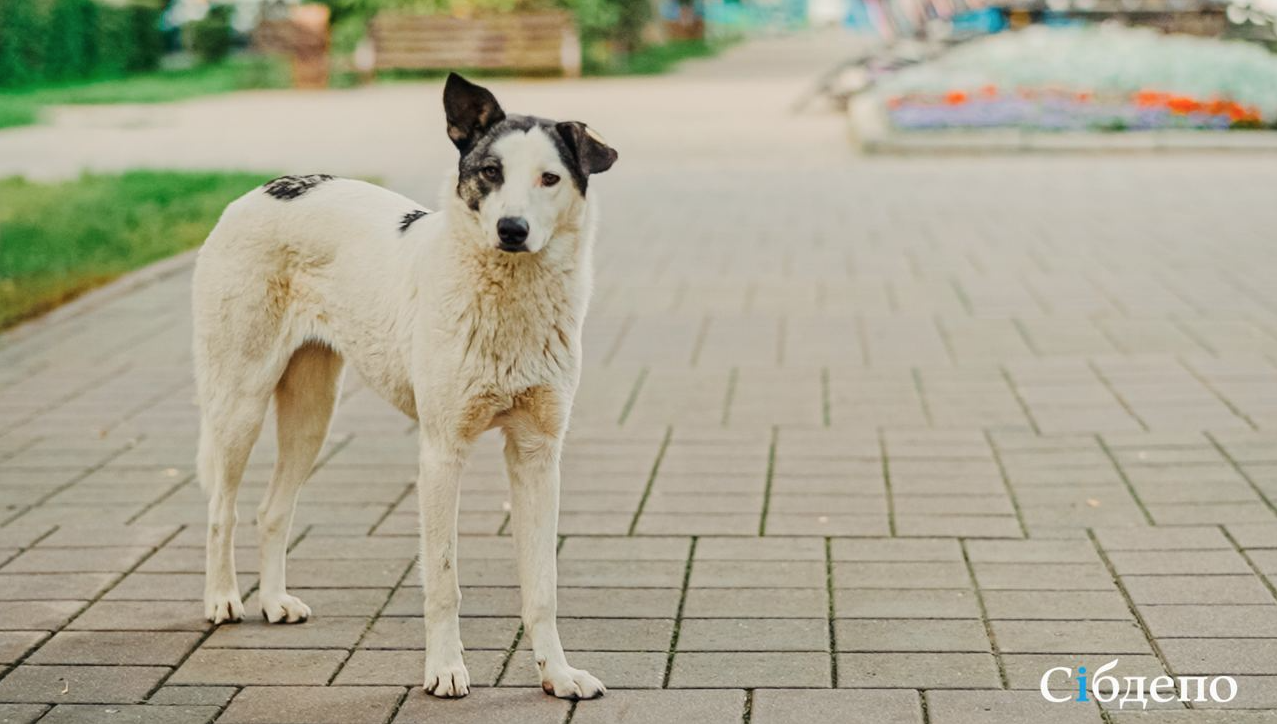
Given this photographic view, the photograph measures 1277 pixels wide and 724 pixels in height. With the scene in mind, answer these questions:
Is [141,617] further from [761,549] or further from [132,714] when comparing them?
[761,549]

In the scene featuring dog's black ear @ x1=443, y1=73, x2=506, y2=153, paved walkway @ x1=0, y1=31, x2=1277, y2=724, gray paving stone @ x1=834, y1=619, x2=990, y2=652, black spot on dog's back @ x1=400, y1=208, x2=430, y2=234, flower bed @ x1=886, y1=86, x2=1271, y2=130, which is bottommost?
flower bed @ x1=886, y1=86, x2=1271, y2=130

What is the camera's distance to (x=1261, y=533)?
15.6ft

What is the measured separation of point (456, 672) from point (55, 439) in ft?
10.1

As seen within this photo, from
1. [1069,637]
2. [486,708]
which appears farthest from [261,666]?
[1069,637]

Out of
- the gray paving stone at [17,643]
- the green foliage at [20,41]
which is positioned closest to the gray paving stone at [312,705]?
the gray paving stone at [17,643]

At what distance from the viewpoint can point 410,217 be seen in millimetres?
4043

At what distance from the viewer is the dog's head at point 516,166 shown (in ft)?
11.3

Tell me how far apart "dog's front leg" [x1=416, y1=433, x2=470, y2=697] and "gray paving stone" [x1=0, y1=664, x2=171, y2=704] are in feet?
2.24

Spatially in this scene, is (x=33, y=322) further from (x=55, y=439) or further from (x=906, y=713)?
(x=906, y=713)

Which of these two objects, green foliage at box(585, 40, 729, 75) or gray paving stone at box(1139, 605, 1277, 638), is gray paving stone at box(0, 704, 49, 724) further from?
green foliage at box(585, 40, 729, 75)

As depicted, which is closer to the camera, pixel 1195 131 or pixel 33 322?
pixel 33 322

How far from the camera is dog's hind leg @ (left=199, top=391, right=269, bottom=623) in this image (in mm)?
4180

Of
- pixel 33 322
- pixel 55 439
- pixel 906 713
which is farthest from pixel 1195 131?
pixel 906 713

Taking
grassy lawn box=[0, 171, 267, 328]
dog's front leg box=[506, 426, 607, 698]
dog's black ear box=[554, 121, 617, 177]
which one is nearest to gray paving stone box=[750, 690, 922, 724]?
dog's front leg box=[506, 426, 607, 698]
